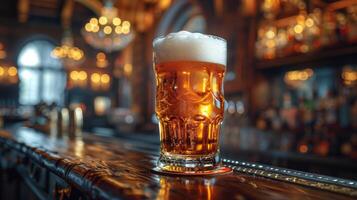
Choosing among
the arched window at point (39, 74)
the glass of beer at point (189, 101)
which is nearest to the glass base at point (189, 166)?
the glass of beer at point (189, 101)

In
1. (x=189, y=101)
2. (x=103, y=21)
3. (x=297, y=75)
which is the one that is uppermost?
(x=103, y=21)

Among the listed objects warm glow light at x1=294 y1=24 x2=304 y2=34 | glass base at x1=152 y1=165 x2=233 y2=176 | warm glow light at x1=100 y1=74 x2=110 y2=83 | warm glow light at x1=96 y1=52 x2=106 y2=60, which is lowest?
glass base at x1=152 y1=165 x2=233 y2=176

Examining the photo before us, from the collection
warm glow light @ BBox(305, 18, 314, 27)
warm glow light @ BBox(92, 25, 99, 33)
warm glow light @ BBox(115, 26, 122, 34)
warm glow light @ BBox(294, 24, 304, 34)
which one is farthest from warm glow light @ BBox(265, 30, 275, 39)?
warm glow light @ BBox(92, 25, 99, 33)

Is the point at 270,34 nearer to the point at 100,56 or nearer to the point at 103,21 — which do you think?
the point at 103,21

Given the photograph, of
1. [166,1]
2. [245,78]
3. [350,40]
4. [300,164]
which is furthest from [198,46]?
[166,1]

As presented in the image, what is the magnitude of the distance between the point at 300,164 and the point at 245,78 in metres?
1.79

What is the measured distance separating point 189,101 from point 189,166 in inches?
5.0

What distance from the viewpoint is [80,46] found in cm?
1498

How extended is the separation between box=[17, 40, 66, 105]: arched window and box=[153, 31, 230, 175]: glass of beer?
14.1 meters

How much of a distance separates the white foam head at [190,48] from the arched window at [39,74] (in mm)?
14056

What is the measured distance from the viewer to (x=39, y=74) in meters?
14.7

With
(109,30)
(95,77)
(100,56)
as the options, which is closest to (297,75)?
(109,30)

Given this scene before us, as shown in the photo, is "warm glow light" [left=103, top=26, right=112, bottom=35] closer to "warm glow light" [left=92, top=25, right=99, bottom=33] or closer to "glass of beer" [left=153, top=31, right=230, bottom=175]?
"warm glow light" [left=92, top=25, right=99, bottom=33]

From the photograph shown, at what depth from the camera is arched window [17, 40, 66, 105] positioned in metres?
14.3
